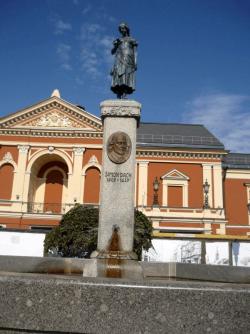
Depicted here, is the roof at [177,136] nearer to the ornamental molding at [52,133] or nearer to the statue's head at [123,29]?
the ornamental molding at [52,133]

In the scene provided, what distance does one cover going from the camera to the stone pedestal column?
6.31 meters

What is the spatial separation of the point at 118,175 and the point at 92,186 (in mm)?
24100

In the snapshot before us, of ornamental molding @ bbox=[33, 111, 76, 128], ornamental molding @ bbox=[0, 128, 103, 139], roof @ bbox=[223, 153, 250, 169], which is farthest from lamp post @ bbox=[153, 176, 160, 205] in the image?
roof @ bbox=[223, 153, 250, 169]

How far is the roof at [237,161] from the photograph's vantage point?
3502cm

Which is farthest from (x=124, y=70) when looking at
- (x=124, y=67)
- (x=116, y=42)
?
(x=116, y=42)

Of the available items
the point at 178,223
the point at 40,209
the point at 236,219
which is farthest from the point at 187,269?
the point at 236,219

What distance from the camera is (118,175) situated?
21.7 ft

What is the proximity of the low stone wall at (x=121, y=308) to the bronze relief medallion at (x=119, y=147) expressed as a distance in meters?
4.57

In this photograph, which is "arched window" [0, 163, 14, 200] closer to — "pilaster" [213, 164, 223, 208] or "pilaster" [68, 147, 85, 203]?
"pilaster" [68, 147, 85, 203]

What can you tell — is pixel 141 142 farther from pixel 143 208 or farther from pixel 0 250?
pixel 0 250

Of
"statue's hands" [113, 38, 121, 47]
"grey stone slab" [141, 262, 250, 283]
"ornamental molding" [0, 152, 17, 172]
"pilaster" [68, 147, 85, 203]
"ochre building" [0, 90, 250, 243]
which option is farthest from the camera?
"ornamental molding" [0, 152, 17, 172]

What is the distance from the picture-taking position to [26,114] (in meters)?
31.3

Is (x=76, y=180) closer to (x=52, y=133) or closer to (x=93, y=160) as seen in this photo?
(x=93, y=160)

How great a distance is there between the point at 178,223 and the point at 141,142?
8.09 m
